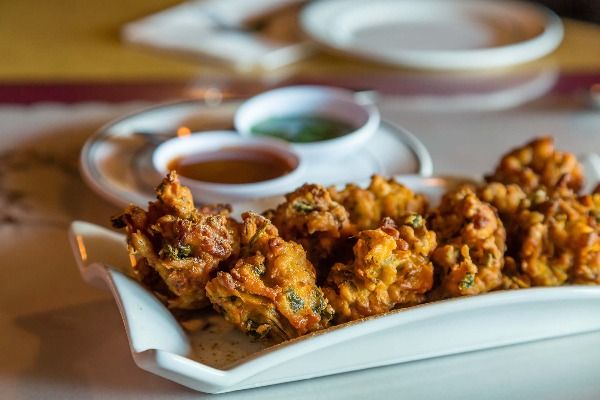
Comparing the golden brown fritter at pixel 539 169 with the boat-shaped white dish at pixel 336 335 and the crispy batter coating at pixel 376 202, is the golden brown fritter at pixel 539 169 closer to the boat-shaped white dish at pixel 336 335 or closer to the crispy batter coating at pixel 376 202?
the crispy batter coating at pixel 376 202

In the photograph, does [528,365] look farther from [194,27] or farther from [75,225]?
[194,27]

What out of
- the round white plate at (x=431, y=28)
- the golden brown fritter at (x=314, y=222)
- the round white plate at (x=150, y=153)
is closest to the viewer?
the golden brown fritter at (x=314, y=222)

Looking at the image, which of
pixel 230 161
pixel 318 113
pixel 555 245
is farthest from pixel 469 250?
pixel 318 113

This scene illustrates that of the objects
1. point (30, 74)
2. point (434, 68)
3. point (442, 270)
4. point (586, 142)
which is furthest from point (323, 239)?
point (30, 74)

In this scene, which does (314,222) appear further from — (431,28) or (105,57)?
(431,28)

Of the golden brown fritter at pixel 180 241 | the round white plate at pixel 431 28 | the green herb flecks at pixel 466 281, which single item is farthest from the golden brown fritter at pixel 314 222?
the round white plate at pixel 431 28
